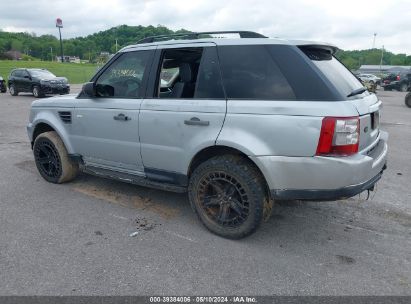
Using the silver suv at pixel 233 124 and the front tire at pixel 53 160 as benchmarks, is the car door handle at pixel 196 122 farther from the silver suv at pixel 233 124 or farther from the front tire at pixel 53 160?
the front tire at pixel 53 160

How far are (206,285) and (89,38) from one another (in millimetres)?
133091

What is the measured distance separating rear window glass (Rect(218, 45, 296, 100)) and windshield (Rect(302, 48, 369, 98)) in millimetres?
346

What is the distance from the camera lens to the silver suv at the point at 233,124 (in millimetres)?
2982

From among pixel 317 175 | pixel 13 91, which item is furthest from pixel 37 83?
pixel 317 175

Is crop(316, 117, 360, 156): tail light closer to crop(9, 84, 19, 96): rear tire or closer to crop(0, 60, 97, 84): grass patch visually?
crop(9, 84, 19, 96): rear tire

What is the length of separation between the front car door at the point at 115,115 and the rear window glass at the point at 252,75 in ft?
3.35

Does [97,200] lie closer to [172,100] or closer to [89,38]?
[172,100]

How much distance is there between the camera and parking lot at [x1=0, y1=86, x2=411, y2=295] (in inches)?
112

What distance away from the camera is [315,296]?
271 centimetres

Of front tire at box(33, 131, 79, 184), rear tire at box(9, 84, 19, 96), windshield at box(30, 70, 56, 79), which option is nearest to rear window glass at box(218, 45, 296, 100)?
front tire at box(33, 131, 79, 184)

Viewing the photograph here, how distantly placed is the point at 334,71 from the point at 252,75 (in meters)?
0.76

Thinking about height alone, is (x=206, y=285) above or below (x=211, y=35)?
below

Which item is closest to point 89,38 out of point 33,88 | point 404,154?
point 33,88

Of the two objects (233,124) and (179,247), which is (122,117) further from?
(179,247)
